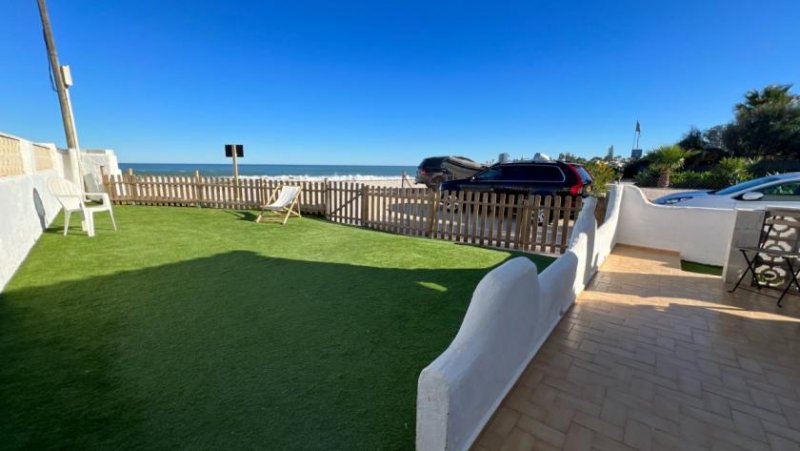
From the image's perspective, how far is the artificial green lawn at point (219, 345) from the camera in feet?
5.73

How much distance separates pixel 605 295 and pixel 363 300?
2839 millimetres

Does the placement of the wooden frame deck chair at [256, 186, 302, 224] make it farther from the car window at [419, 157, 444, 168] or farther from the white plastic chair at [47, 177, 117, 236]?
the car window at [419, 157, 444, 168]

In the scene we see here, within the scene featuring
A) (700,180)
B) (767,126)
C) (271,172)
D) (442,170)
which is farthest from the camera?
(271,172)

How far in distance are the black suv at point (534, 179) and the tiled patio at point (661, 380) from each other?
4.42 meters

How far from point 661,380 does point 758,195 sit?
599 cm

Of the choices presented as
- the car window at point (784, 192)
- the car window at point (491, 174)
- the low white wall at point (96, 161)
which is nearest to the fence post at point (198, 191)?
the low white wall at point (96, 161)

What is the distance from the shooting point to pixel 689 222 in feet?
18.9

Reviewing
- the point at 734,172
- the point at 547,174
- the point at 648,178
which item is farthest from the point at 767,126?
the point at 547,174

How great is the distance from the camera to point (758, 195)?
19.3 feet

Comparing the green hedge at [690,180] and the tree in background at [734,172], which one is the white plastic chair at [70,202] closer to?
the green hedge at [690,180]

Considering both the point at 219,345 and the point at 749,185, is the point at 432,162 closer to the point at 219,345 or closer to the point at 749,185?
the point at 749,185

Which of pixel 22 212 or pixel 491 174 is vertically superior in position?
pixel 491 174

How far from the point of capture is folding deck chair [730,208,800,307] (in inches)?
151

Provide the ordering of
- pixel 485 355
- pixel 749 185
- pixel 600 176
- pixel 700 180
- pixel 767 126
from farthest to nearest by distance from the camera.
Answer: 1. pixel 767 126
2. pixel 700 180
3. pixel 600 176
4. pixel 749 185
5. pixel 485 355
